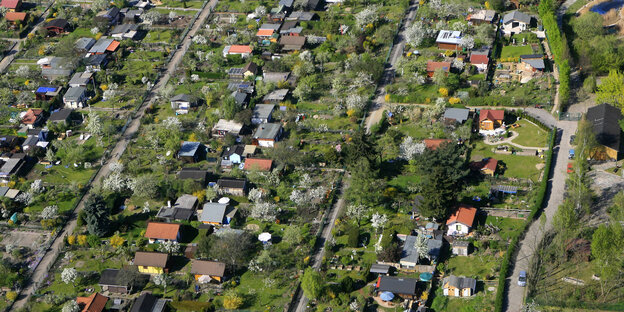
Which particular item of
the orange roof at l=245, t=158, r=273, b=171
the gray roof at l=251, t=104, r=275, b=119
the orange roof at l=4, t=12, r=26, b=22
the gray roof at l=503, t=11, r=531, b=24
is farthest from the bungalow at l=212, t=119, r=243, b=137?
the orange roof at l=4, t=12, r=26, b=22

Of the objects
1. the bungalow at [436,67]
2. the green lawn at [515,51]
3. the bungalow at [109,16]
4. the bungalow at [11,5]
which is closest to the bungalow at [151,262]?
the bungalow at [436,67]

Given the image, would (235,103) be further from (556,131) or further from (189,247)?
(556,131)

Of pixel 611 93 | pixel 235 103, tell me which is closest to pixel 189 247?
pixel 235 103

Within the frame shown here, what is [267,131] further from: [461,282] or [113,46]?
[113,46]

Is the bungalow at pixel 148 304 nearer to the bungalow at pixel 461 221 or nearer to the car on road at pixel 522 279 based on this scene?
the bungalow at pixel 461 221

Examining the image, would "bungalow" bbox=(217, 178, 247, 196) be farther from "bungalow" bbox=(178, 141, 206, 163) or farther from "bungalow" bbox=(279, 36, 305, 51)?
"bungalow" bbox=(279, 36, 305, 51)

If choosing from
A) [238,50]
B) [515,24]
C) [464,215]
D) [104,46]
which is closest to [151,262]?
[464,215]

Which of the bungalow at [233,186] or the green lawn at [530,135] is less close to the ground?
the green lawn at [530,135]
